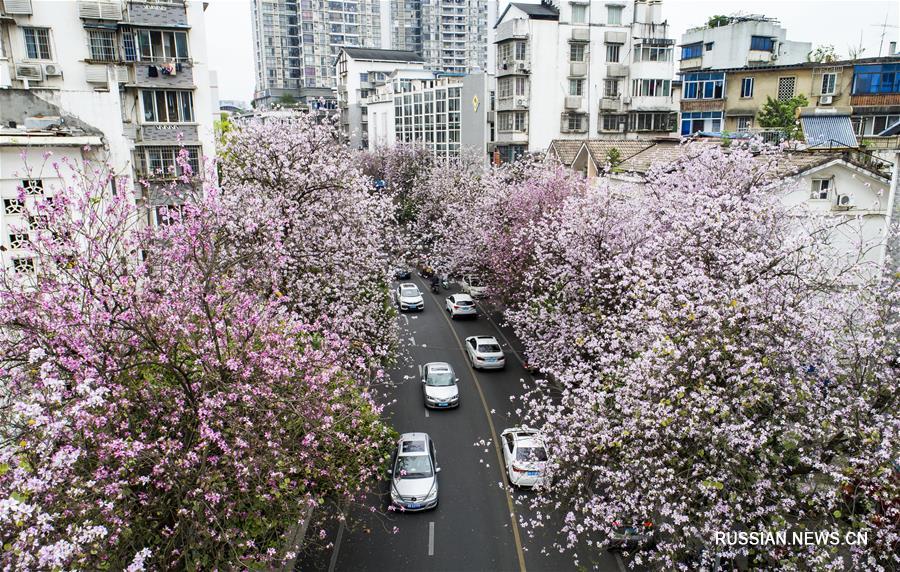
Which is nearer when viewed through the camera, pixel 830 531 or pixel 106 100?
pixel 830 531

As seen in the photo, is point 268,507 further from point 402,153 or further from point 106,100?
point 402,153

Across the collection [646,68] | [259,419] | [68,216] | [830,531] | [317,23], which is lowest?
[830,531]

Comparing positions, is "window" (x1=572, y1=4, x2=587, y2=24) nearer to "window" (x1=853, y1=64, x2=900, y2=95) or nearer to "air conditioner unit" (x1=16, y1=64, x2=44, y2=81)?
"window" (x1=853, y1=64, x2=900, y2=95)

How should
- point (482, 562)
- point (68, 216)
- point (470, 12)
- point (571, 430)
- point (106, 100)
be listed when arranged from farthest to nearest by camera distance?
point (470, 12) < point (106, 100) < point (482, 562) < point (571, 430) < point (68, 216)

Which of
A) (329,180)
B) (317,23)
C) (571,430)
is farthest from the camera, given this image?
(317,23)

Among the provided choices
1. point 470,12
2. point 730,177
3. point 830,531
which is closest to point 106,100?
point 730,177

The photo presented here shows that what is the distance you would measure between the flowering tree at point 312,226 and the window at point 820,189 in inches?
698

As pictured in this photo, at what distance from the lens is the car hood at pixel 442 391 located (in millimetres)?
28953

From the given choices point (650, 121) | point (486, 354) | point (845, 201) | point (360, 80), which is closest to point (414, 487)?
point (486, 354)

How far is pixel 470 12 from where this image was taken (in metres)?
161

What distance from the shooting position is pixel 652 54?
61.4 m

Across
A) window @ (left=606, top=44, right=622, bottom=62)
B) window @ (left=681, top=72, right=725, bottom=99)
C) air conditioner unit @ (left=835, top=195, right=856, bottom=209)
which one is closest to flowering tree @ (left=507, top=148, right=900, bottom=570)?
air conditioner unit @ (left=835, top=195, right=856, bottom=209)

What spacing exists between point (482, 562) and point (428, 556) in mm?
1666

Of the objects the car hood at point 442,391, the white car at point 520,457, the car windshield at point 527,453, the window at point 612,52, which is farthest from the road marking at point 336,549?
the window at point 612,52
